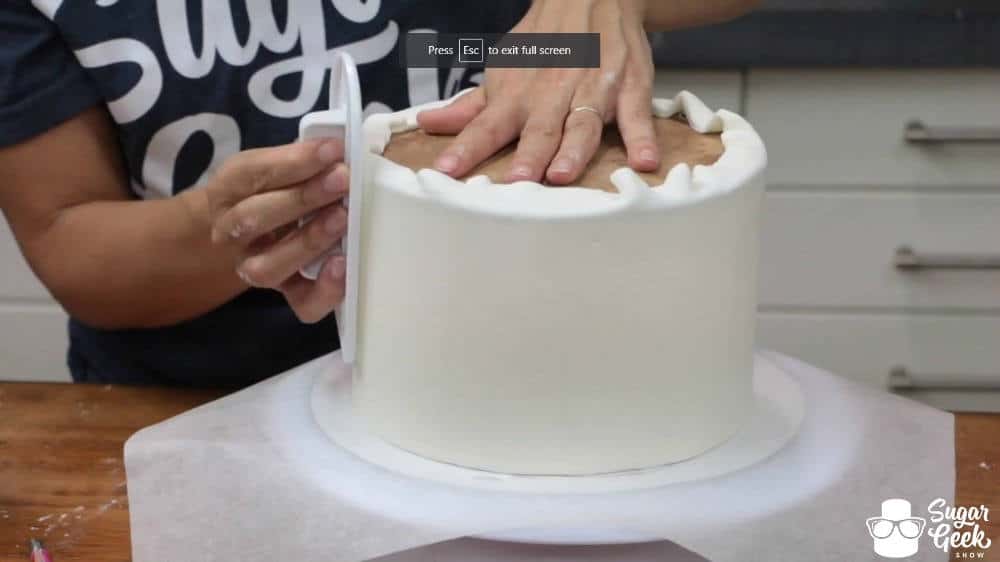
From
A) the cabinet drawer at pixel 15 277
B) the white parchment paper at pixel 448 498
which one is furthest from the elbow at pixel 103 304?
the cabinet drawer at pixel 15 277

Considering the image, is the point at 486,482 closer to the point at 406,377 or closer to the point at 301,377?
the point at 406,377

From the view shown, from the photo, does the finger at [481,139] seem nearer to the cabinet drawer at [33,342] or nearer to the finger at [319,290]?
the finger at [319,290]

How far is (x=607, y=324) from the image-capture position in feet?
2.00

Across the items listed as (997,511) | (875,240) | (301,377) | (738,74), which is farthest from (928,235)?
(301,377)

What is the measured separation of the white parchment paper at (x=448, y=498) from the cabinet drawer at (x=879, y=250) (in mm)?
856

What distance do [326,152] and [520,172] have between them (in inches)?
3.9

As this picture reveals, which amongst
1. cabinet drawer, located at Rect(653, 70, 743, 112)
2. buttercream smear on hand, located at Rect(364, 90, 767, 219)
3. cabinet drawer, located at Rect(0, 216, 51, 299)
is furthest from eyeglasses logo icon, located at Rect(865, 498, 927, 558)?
cabinet drawer, located at Rect(0, 216, 51, 299)

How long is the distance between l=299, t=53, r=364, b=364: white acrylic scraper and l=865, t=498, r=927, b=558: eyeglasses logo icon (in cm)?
29

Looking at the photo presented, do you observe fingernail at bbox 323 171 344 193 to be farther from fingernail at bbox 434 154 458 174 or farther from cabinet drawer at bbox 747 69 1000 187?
cabinet drawer at bbox 747 69 1000 187

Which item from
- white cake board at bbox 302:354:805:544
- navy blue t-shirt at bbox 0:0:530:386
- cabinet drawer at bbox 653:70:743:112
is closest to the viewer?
white cake board at bbox 302:354:805:544

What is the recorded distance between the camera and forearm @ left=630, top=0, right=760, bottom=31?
95 centimetres

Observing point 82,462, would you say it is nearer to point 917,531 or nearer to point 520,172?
point 520,172

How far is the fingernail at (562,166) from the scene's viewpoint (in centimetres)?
63

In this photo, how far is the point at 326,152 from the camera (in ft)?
2.06
